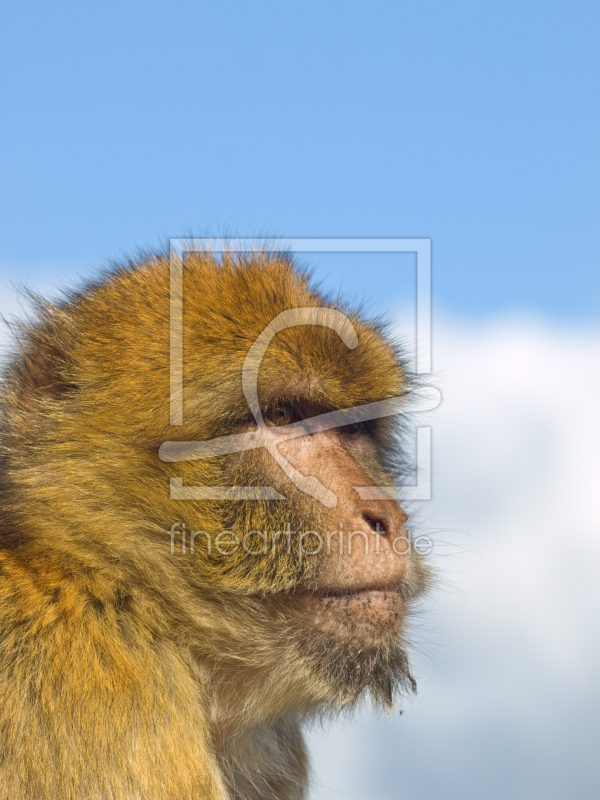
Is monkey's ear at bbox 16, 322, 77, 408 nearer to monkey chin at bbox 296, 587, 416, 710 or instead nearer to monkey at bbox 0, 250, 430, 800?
monkey at bbox 0, 250, 430, 800

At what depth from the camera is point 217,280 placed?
3.17 metres

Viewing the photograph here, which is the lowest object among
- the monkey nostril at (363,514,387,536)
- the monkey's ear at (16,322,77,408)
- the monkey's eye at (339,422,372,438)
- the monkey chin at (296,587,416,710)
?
the monkey chin at (296,587,416,710)

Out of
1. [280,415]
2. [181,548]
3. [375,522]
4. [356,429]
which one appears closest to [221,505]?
[181,548]

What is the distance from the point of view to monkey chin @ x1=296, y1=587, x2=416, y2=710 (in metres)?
2.78

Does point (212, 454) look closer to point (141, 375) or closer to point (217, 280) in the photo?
point (141, 375)

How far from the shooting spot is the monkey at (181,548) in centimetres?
249

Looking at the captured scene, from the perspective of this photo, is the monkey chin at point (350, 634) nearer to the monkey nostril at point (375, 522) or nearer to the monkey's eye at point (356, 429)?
the monkey nostril at point (375, 522)

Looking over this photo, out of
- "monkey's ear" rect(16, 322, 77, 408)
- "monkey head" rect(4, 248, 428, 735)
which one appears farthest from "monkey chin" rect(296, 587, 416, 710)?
"monkey's ear" rect(16, 322, 77, 408)

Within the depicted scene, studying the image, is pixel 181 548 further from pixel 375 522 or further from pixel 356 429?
pixel 356 429

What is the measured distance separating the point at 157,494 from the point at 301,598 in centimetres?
58

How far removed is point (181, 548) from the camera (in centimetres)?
275

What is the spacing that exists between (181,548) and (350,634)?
61 centimetres

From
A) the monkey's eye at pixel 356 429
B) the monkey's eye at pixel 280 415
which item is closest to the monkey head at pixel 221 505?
the monkey's eye at pixel 280 415

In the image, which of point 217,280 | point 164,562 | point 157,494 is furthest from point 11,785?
point 217,280
